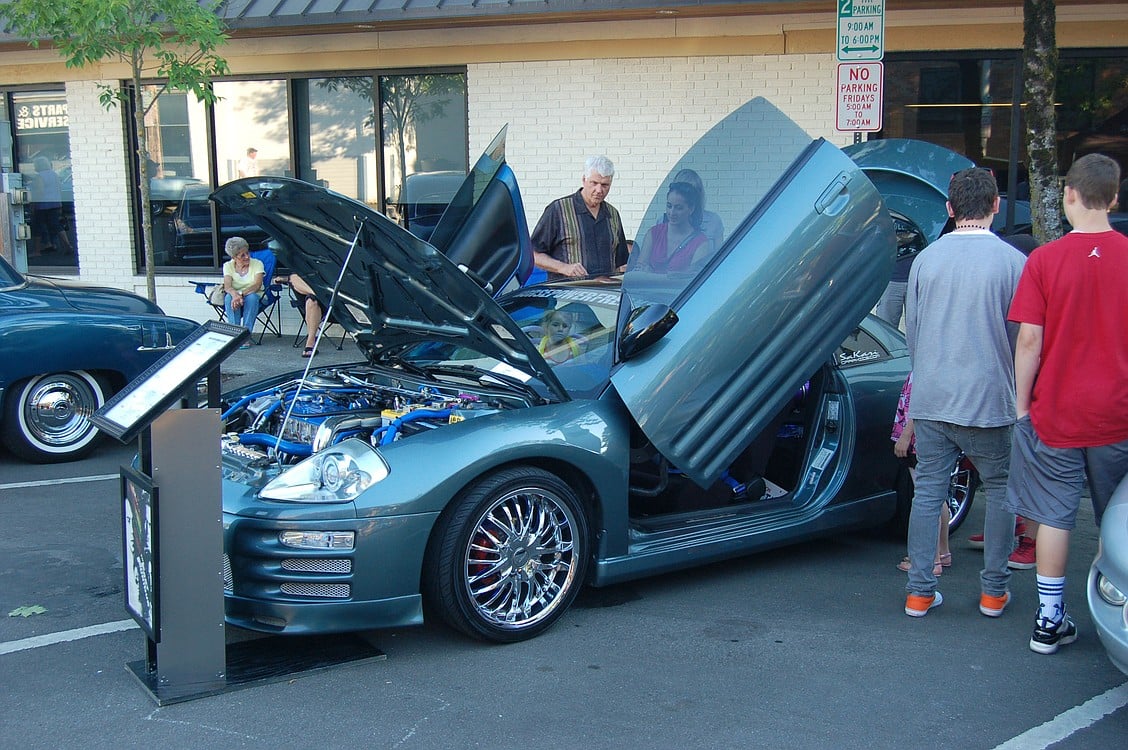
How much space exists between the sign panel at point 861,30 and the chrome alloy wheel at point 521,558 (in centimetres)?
455

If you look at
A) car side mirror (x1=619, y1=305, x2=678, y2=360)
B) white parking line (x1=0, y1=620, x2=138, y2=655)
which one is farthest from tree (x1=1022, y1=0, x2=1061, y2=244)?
white parking line (x1=0, y1=620, x2=138, y2=655)

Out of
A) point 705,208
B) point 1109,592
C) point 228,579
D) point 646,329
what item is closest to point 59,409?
point 228,579

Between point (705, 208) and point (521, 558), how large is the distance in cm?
166

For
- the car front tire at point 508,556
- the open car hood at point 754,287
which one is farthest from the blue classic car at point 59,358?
the open car hood at point 754,287

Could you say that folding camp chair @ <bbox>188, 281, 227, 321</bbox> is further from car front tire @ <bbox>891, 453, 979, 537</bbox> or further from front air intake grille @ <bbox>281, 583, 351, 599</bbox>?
front air intake grille @ <bbox>281, 583, 351, 599</bbox>

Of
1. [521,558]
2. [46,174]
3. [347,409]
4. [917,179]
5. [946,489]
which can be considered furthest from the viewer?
[46,174]

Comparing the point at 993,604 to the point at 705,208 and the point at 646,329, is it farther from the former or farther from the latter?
the point at 705,208

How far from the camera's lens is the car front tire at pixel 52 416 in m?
7.21

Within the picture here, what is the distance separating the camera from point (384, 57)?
11.7 m

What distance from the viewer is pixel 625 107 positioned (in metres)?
11.0

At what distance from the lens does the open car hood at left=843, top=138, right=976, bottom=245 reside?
5.98m

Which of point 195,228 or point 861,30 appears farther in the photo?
point 195,228

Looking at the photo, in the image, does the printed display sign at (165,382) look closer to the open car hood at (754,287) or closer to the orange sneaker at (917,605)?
the open car hood at (754,287)

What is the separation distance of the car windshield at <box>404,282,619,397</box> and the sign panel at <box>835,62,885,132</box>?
2.91 m
